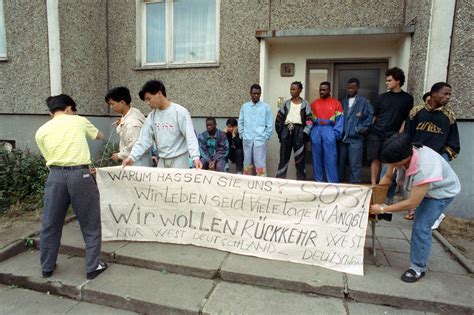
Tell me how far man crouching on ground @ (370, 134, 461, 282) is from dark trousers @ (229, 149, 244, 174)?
3074 millimetres

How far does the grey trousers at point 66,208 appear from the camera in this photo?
286cm

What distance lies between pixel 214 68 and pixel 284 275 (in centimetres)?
448

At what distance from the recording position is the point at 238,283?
2.90 m

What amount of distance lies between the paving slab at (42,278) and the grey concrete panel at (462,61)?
531 centimetres

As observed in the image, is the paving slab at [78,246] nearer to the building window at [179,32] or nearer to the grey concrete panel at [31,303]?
the grey concrete panel at [31,303]

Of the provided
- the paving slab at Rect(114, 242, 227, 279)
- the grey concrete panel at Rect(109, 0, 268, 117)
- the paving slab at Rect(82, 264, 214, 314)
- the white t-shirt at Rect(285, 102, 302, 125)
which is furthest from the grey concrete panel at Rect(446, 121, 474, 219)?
the paving slab at Rect(82, 264, 214, 314)

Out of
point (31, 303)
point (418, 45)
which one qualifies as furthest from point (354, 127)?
point (31, 303)

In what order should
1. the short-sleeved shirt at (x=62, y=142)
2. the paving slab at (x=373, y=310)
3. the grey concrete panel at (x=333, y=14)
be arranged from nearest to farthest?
1. the paving slab at (x=373, y=310)
2. the short-sleeved shirt at (x=62, y=142)
3. the grey concrete panel at (x=333, y=14)

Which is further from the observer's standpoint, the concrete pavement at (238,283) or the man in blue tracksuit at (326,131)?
the man in blue tracksuit at (326,131)

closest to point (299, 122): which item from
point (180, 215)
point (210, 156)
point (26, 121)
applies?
point (210, 156)

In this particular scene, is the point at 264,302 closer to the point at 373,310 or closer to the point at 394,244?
the point at 373,310

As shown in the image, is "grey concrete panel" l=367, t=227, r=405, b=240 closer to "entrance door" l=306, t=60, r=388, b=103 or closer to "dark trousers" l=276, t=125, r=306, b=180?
"dark trousers" l=276, t=125, r=306, b=180

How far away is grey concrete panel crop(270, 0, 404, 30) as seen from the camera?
5.31 m

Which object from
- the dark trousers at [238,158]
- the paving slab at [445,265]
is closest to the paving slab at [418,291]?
the paving slab at [445,265]
